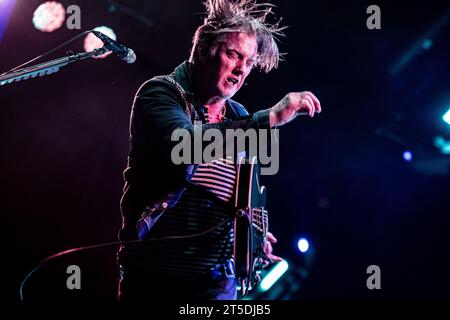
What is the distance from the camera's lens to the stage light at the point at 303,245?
221 inches

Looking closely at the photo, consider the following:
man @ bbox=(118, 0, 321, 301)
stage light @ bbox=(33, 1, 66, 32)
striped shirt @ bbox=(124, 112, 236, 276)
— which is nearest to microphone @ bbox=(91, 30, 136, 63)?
man @ bbox=(118, 0, 321, 301)

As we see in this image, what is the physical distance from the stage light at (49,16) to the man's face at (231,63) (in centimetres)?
306

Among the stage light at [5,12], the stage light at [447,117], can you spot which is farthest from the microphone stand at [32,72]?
the stage light at [447,117]

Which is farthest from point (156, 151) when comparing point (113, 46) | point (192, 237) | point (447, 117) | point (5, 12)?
point (447, 117)

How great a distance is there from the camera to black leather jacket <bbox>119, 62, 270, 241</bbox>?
1812 millimetres

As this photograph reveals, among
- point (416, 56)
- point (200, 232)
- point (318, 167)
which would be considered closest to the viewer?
point (200, 232)

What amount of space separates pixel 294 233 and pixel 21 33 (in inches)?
173

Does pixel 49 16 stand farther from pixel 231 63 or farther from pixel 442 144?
pixel 442 144

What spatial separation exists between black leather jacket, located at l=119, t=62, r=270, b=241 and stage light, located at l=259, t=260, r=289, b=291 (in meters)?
3.79

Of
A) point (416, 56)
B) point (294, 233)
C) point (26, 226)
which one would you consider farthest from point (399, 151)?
point (26, 226)
